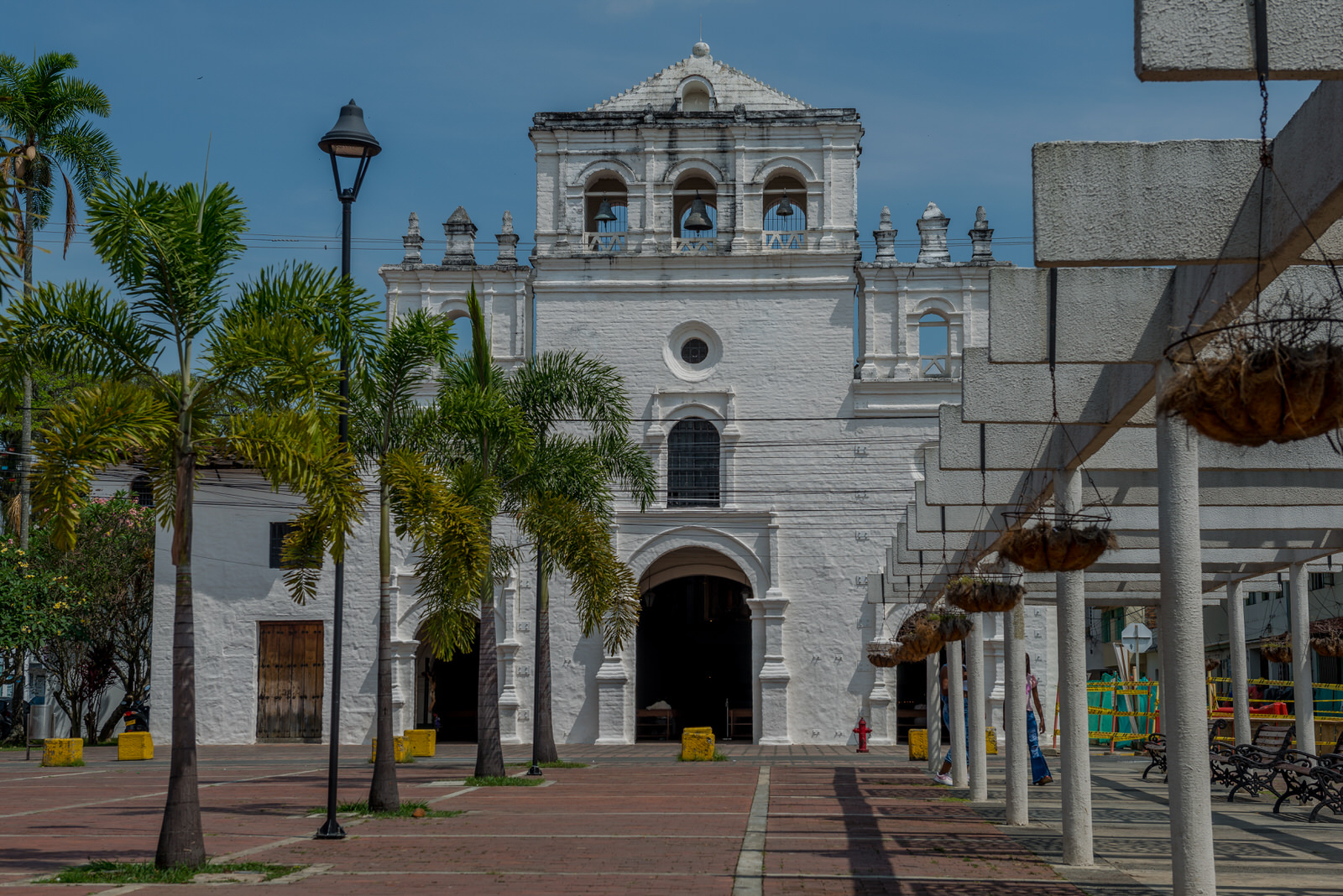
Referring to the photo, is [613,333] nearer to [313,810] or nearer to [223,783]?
[223,783]

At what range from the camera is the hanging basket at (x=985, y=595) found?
45.0 feet

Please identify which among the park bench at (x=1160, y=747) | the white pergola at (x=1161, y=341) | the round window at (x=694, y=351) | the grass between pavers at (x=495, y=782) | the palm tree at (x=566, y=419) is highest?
the round window at (x=694, y=351)

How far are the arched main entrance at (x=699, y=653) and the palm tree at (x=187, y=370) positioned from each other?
86.9ft

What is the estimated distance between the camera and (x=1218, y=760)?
17469mm

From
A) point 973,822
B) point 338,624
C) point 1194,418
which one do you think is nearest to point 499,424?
point 338,624

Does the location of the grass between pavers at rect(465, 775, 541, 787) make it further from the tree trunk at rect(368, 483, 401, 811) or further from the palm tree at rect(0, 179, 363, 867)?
the palm tree at rect(0, 179, 363, 867)

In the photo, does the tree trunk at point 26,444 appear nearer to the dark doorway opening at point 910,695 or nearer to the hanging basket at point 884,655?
the hanging basket at point 884,655

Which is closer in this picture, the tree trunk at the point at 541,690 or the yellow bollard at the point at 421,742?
the tree trunk at the point at 541,690

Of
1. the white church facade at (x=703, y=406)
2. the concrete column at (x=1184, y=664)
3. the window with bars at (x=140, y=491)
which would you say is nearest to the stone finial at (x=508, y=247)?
the white church facade at (x=703, y=406)

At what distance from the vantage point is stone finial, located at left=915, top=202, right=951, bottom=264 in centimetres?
3559

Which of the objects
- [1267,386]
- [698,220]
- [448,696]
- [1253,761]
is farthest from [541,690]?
[1267,386]

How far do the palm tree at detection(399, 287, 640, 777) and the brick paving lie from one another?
2.20 m

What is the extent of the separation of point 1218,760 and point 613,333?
68.3ft

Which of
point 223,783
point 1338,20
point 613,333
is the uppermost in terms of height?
point 613,333
